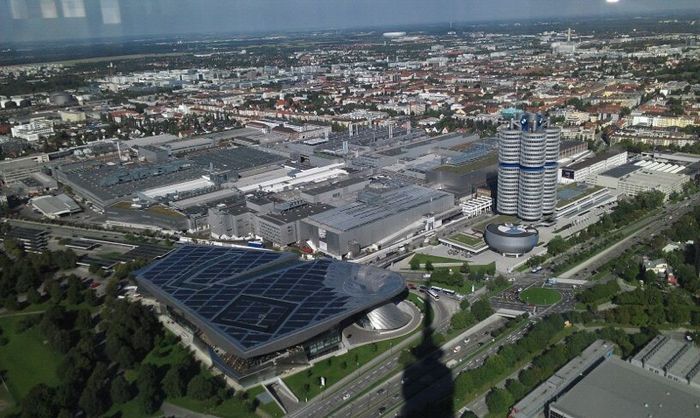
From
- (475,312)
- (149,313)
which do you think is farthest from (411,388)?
(149,313)

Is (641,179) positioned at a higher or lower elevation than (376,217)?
lower

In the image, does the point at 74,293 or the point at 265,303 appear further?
the point at 74,293

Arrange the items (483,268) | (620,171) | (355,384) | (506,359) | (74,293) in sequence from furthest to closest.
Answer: (620,171) → (483,268) → (74,293) → (506,359) → (355,384)

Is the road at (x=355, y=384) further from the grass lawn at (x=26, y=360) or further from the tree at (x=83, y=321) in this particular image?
the tree at (x=83, y=321)

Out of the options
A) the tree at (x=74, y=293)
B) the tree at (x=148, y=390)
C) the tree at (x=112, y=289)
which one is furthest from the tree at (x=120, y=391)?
the tree at (x=74, y=293)

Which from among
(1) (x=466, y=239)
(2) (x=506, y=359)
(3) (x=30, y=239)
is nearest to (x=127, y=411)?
(2) (x=506, y=359)

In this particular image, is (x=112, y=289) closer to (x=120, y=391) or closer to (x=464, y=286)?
(x=120, y=391)
